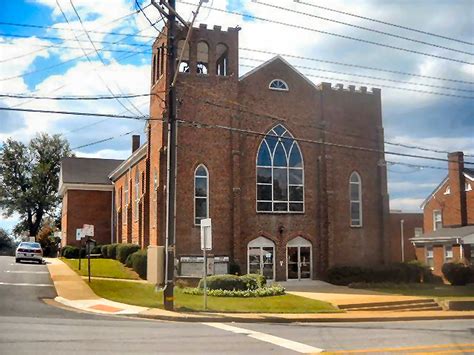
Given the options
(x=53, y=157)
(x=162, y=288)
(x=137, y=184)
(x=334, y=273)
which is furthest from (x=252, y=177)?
(x=53, y=157)

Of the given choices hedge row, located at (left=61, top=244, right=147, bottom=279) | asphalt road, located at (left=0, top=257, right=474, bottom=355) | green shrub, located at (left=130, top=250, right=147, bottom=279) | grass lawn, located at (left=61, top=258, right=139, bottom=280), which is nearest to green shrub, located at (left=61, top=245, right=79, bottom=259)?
hedge row, located at (left=61, top=244, right=147, bottom=279)

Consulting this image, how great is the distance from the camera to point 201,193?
1252 inches

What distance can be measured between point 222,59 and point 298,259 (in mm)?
13150

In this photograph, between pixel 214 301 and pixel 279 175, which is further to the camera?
pixel 279 175

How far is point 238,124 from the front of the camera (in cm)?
3259

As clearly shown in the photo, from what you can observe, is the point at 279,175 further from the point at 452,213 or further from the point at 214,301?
the point at 452,213

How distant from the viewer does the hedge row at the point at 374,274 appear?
3225 cm

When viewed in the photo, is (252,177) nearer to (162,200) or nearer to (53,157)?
(162,200)

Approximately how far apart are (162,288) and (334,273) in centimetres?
1485

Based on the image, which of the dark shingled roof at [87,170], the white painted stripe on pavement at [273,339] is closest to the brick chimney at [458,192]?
the dark shingled roof at [87,170]

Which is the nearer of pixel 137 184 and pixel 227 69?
pixel 227 69

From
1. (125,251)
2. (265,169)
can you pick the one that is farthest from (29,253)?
(265,169)

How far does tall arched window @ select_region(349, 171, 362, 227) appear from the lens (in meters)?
35.6

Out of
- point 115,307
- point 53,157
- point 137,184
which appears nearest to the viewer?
point 115,307
